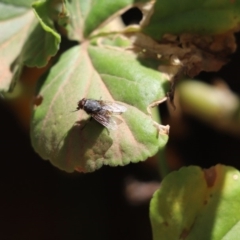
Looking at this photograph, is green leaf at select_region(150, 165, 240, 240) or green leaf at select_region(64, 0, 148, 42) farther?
green leaf at select_region(64, 0, 148, 42)

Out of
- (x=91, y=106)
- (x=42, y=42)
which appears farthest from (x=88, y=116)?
(x=42, y=42)

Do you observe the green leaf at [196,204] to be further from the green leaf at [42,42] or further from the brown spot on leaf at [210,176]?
the green leaf at [42,42]

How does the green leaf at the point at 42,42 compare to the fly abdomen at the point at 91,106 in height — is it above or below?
above

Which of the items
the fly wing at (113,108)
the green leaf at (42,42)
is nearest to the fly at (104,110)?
the fly wing at (113,108)

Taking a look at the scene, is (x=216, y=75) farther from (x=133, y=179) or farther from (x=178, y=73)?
(x=178, y=73)

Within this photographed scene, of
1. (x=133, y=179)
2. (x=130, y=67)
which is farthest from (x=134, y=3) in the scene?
(x=133, y=179)

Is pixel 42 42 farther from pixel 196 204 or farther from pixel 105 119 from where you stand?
pixel 196 204

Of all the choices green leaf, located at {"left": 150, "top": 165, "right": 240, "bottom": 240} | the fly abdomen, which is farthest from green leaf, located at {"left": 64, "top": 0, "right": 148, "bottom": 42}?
green leaf, located at {"left": 150, "top": 165, "right": 240, "bottom": 240}

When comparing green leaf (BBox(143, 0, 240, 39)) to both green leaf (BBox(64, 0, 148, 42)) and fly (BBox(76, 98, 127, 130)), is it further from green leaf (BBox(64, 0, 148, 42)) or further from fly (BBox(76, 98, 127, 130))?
fly (BBox(76, 98, 127, 130))
